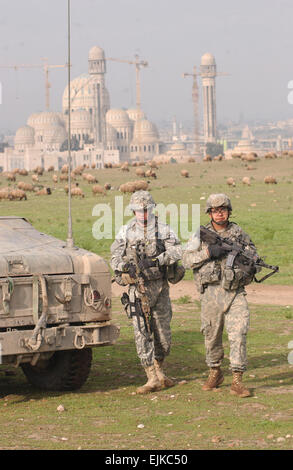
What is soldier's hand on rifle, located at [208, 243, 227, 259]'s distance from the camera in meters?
10.7

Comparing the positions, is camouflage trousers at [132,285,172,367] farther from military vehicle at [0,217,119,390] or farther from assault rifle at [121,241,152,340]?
military vehicle at [0,217,119,390]

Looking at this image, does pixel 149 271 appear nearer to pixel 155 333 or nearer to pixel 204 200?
pixel 155 333

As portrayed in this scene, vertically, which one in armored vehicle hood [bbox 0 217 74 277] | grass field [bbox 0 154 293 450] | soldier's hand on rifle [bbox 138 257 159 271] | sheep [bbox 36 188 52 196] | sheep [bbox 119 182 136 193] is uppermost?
armored vehicle hood [bbox 0 217 74 277]

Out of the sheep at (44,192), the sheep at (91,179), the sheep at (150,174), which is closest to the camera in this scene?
the sheep at (44,192)

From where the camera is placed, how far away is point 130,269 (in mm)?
11078

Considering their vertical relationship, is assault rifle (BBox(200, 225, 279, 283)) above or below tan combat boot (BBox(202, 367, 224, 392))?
above


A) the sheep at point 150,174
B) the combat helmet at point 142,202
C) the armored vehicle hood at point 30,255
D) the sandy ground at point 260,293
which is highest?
the combat helmet at point 142,202

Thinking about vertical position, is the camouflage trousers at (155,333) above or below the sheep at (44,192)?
above

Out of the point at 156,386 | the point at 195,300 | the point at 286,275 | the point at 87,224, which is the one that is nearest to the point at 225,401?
the point at 156,386

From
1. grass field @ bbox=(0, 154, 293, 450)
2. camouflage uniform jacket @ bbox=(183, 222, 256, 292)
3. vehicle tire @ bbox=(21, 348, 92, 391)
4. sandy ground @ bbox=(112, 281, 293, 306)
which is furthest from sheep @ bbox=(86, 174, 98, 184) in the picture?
camouflage uniform jacket @ bbox=(183, 222, 256, 292)

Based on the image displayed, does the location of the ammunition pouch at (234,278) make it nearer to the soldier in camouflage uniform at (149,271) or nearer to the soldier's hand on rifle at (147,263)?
the soldier in camouflage uniform at (149,271)

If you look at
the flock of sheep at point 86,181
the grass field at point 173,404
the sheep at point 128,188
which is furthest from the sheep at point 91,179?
the grass field at point 173,404

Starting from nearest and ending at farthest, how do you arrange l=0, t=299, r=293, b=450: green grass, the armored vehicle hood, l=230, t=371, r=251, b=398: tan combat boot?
l=0, t=299, r=293, b=450: green grass → the armored vehicle hood → l=230, t=371, r=251, b=398: tan combat boot

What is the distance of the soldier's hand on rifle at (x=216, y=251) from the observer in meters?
10.7
